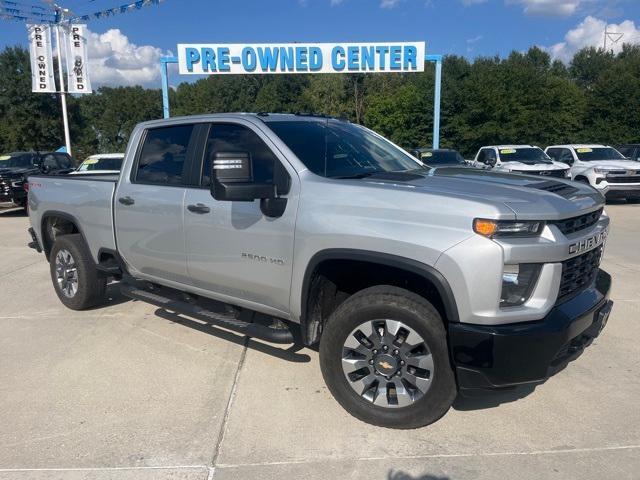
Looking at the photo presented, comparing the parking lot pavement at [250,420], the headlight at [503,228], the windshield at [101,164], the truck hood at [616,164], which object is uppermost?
the headlight at [503,228]

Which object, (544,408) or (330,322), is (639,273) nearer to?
(544,408)

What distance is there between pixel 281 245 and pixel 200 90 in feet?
232

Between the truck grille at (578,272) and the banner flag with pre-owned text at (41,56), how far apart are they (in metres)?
25.8

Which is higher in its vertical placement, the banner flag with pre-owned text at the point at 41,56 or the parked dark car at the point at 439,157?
the banner flag with pre-owned text at the point at 41,56

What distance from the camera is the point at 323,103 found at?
50781 millimetres

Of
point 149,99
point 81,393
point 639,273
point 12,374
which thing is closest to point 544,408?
point 81,393

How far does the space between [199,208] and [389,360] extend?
1848 millimetres

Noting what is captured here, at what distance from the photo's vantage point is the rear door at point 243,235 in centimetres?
354

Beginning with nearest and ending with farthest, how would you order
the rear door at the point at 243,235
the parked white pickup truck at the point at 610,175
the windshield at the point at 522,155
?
the rear door at the point at 243,235, the parked white pickup truck at the point at 610,175, the windshield at the point at 522,155

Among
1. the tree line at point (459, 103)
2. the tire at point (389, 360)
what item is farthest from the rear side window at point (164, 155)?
the tree line at point (459, 103)

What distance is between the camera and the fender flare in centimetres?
283

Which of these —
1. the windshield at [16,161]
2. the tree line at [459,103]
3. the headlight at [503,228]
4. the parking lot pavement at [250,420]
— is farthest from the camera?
the tree line at [459,103]

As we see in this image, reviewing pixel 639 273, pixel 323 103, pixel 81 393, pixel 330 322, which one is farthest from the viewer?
pixel 323 103

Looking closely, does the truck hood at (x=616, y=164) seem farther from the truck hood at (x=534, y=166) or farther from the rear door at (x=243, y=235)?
the rear door at (x=243, y=235)
